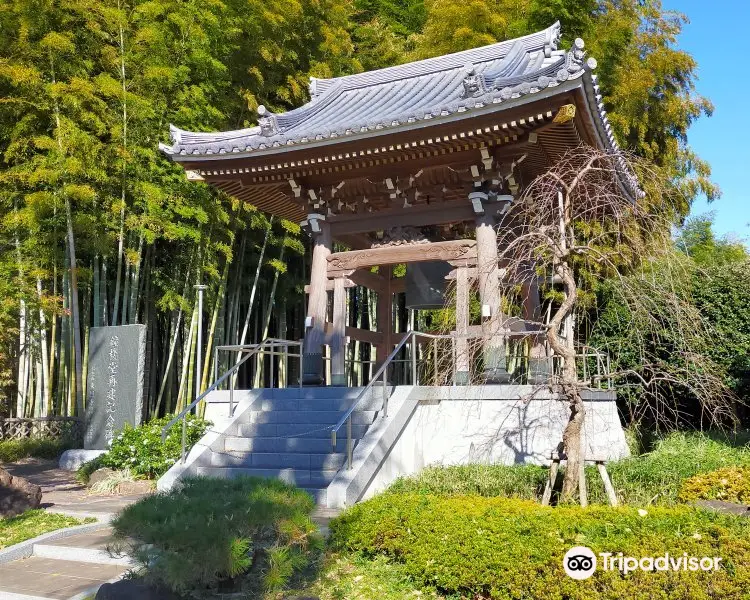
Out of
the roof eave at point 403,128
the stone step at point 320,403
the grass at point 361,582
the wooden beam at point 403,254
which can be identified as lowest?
the grass at point 361,582

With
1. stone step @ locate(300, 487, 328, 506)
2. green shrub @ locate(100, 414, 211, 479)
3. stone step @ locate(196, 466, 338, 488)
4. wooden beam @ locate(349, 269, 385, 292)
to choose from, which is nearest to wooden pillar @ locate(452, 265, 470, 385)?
wooden beam @ locate(349, 269, 385, 292)

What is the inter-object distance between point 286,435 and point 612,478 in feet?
10.9

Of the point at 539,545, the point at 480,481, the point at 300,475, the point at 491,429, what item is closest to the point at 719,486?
the point at 480,481

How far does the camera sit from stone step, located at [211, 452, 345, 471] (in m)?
6.63

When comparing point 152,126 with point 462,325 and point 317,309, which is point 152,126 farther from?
point 462,325

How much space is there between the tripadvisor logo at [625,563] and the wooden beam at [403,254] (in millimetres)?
4897

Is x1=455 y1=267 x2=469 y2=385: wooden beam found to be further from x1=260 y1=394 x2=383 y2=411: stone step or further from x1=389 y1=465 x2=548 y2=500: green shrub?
x1=389 y1=465 x2=548 y2=500: green shrub

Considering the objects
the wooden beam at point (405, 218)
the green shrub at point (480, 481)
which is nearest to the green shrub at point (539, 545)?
the green shrub at point (480, 481)

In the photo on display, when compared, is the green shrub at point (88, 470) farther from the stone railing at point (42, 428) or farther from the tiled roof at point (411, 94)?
the tiled roof at point (411, 94)

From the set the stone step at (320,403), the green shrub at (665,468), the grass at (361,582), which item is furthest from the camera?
the stone step at (320,403)

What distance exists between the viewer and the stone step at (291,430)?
7.11 m

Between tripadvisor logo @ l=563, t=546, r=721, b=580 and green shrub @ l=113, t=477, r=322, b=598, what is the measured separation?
4.68 ft

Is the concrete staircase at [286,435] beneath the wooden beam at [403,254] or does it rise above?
beneath

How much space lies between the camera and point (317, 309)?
8.84 meters
